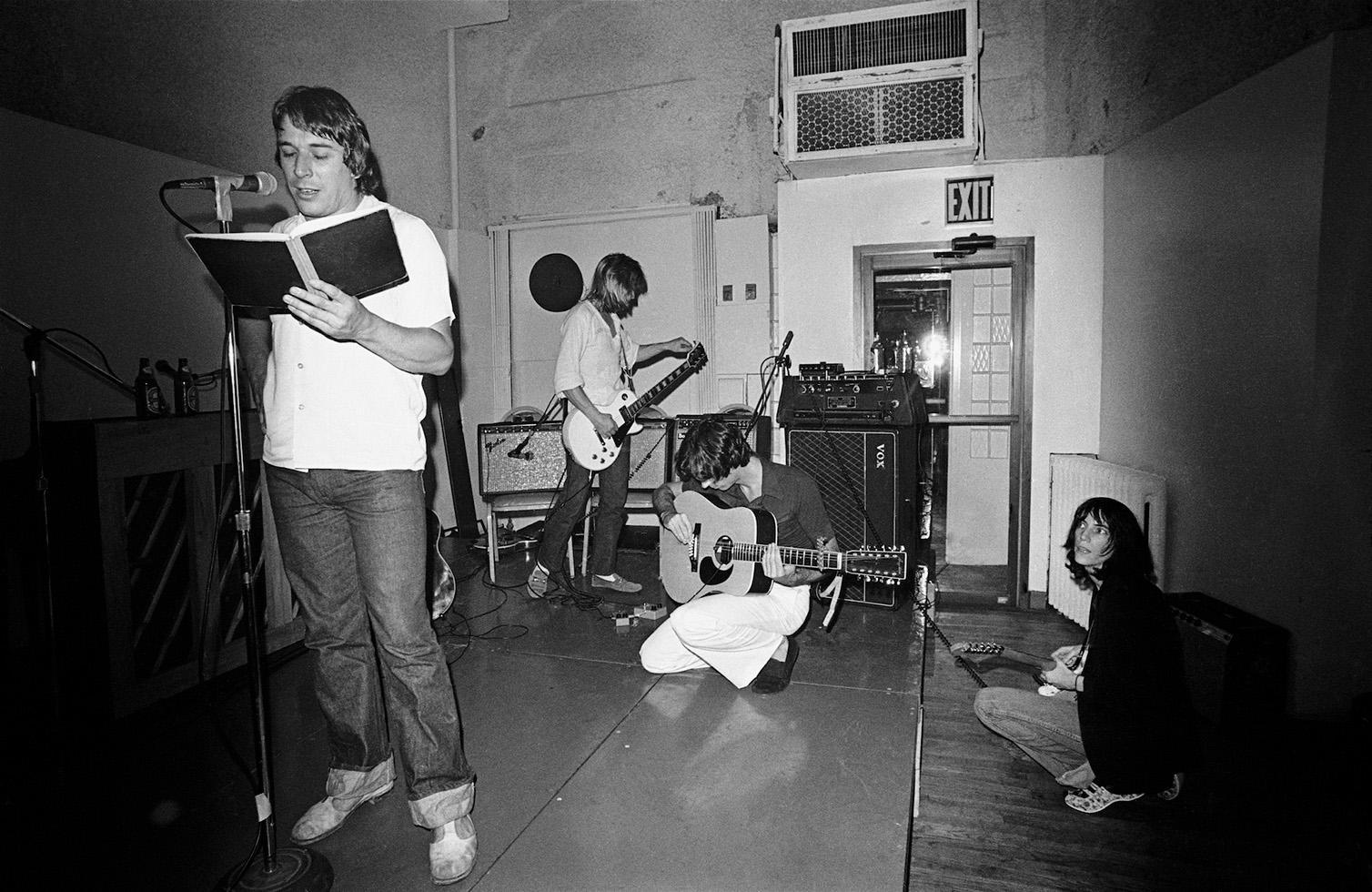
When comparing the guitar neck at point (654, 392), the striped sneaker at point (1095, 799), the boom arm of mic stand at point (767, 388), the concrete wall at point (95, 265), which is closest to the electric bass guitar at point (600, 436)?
the guitar neck at point (654, 392)

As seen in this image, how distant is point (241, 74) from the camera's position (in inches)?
161

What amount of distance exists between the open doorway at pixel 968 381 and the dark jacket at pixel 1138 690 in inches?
83.2

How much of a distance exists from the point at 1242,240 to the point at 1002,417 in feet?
5.37

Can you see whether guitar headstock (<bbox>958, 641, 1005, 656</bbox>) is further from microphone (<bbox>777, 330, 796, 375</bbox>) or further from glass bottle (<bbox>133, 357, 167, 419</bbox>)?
glass bottle (<bbox>133, 357, 167, 419</bbox>)

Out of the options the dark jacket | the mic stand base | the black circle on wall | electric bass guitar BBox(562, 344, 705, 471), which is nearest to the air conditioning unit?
electric bass guitar BBox(562, 344, 705, 471)

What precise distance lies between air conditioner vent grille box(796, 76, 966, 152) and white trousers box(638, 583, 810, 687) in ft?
8.42

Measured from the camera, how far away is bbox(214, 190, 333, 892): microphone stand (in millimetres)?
1657

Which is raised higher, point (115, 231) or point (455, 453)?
point (115, 231)

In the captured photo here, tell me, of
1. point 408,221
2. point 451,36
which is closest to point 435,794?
point 408,221

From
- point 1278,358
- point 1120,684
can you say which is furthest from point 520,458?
point 1278,358

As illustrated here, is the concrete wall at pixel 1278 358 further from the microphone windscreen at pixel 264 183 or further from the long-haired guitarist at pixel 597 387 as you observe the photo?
the microphone windscreen at pixel 264 183

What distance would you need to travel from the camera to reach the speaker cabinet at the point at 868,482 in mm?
3824

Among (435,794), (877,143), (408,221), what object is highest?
(877,143)

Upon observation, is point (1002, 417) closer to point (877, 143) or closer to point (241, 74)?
point (877, 143)
